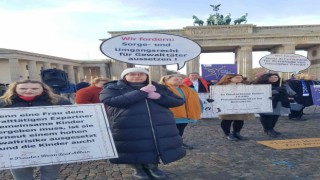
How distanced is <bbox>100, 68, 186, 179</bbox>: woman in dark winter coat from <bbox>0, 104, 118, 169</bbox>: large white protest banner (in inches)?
14.0

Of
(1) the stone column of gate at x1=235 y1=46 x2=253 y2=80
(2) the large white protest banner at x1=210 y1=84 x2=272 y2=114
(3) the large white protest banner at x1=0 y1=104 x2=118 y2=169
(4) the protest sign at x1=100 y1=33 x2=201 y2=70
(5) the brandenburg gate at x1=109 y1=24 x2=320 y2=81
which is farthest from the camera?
(1) the stone column of gate at x1=235 y1=46 x2=253 y2=80

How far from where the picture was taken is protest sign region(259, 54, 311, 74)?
7.35 metres

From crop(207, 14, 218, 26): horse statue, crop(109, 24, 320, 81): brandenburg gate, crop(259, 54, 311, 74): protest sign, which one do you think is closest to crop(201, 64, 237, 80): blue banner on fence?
crop(259, 54, 311, 74): protest sign

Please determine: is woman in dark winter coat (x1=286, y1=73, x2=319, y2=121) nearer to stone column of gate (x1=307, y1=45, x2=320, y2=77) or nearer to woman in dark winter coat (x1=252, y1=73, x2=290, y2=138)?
woman in dark winter coat (x1=252, y1=73, x2=290, y2=138)

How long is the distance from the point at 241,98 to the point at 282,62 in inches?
89.8

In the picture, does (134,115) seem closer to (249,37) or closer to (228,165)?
(228,165)

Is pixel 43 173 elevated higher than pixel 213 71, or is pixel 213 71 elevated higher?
pixel 43 173

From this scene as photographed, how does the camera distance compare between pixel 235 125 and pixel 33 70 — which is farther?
pixel 33 70

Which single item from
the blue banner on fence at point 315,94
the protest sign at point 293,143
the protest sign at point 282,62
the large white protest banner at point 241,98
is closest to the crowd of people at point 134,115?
the large white protest banner at point 241,98

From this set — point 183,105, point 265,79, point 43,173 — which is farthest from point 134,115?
point 265,79

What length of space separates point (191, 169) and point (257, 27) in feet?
132

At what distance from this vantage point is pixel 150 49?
382 cm

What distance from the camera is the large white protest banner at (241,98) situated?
6.02 metres

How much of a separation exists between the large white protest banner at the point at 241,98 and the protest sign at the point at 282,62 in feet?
4.52
